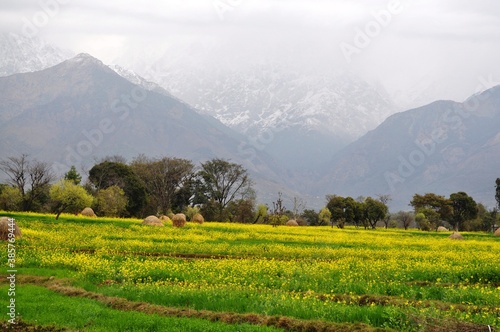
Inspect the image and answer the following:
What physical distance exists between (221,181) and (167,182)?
13580 mm

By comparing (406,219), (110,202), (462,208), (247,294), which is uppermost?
(110,202)

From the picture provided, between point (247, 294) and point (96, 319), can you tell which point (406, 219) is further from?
point (96, 319)

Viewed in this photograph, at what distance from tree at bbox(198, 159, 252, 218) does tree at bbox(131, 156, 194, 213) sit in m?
3.59

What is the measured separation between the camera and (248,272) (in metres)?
24.8

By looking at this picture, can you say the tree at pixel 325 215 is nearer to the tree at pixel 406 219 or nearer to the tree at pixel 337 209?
the tree at pixel 337 209

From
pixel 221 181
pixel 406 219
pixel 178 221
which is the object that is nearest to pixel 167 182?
pixel 221 181

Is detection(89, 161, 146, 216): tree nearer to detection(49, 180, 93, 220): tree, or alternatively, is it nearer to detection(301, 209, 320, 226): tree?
detection(49, 180, 93, 220): tree

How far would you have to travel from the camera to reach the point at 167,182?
118 metres

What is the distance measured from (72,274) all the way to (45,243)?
13.5 meters

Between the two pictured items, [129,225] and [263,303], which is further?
[129,225]

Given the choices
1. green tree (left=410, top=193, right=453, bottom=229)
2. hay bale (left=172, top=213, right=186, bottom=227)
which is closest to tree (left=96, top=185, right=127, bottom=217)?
hay bale (left=172, top=213, right=186, bottom=227)

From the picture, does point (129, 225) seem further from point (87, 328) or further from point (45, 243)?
point (87, 328)

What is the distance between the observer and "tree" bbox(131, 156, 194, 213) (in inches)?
4513

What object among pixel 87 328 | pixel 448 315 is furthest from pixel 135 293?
pixel 448 315
